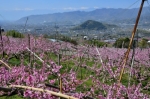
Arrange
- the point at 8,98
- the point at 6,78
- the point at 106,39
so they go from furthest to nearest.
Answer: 1. the point at 106,39
2. the point at 8,98
3. the point at 6,78

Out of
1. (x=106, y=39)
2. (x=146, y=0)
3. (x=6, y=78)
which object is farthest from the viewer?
(x=106, y=39)

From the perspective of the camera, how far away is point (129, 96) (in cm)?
470

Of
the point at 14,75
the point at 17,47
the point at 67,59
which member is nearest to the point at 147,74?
the point at 67,59

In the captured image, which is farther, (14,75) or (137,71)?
(137,71)

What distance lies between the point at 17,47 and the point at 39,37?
428 centimetres

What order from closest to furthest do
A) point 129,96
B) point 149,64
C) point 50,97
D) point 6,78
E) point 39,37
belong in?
1. point 50,97
2. point 129,96
3. point 6,78
4. point 149,64
5. point 39,37

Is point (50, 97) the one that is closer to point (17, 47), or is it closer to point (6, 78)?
point (6, 78)

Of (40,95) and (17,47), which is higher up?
(40,95)

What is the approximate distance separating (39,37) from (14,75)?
76.1ft

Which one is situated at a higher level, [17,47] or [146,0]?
[146,0]

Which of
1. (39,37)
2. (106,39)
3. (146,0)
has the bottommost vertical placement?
(106,39)

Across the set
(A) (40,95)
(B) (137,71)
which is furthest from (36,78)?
(B) (137,71)

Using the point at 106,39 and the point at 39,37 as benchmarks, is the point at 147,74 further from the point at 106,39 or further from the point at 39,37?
the point at 106,39

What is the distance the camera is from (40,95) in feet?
11.2
